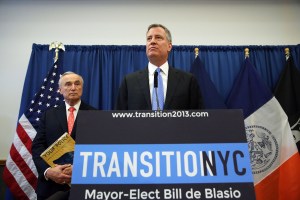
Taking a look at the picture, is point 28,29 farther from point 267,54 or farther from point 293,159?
point 293,159

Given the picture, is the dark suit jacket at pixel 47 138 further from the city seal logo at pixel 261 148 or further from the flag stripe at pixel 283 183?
the flag stripe at pixel 283 183

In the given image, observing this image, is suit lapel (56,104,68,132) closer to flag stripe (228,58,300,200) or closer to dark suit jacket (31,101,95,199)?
dark suit jacket (31,101,95,199)

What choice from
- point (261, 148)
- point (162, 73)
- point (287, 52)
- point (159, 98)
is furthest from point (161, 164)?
point (287, 52)

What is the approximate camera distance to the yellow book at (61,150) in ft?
5.56

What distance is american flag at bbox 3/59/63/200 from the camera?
2932mm

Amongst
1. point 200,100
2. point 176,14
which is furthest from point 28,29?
point 200,100

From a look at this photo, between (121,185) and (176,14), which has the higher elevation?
(176,14)

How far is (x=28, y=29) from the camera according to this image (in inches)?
147

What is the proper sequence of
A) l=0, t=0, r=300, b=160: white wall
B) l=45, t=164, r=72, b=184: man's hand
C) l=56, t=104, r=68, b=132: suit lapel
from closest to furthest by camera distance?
l=45, t=164, r=72, b=184: man's hand → l=56, t=104, r=68, b=132: suit lapel → l=0, t=0, r=300, b=160: white wall

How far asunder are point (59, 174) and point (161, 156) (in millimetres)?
1044

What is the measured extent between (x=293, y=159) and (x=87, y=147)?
259 centimetres

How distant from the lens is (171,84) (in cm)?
182

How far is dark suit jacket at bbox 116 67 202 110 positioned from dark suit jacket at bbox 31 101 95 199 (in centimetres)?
56

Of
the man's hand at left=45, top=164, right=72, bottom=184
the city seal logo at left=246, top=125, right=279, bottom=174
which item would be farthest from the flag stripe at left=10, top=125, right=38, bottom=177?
the city seal logo at left=246, top=125, right=279, bottom=174
